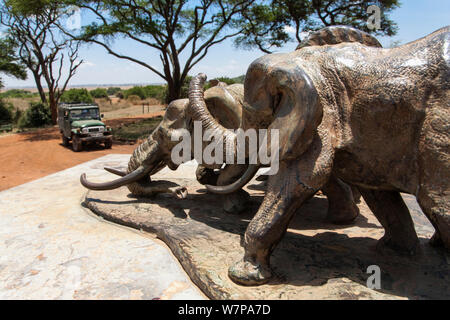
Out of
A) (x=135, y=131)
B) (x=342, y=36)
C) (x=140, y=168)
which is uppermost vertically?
(x=342, y=36)

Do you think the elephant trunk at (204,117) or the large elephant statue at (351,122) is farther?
the elephant trunk at (204,117)

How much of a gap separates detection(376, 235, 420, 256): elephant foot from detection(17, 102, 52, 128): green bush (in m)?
23.3

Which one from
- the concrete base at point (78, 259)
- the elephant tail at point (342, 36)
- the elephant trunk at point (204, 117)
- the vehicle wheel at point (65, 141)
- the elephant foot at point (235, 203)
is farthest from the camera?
the vehicle wheel at point (65, 141)

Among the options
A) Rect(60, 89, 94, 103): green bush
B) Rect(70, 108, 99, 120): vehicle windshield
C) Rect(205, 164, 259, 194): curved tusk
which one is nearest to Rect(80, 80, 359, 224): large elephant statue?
Rect(205, 164, 259, 194): curved tusk

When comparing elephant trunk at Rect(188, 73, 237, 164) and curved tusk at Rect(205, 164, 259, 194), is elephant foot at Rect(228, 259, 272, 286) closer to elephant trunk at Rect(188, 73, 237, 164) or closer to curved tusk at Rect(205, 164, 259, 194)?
Result: curved tusk at Rect(205, 164, 259, 194)

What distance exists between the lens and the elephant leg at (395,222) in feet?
11.2

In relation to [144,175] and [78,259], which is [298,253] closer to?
[78,259]

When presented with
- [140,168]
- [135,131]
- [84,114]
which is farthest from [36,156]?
[140,168]

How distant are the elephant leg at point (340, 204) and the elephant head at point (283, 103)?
1860 mm

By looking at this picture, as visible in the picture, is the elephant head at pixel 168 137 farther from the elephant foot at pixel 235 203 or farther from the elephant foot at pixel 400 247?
the elephant foot at pixel 400 247

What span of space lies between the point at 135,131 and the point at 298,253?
663 inches

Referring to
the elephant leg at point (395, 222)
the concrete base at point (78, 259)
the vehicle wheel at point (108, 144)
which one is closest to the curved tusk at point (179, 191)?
the concrete base at point (78, 259)

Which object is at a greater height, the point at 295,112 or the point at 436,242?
the point at 295,112

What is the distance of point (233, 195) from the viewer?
5.02 metres
